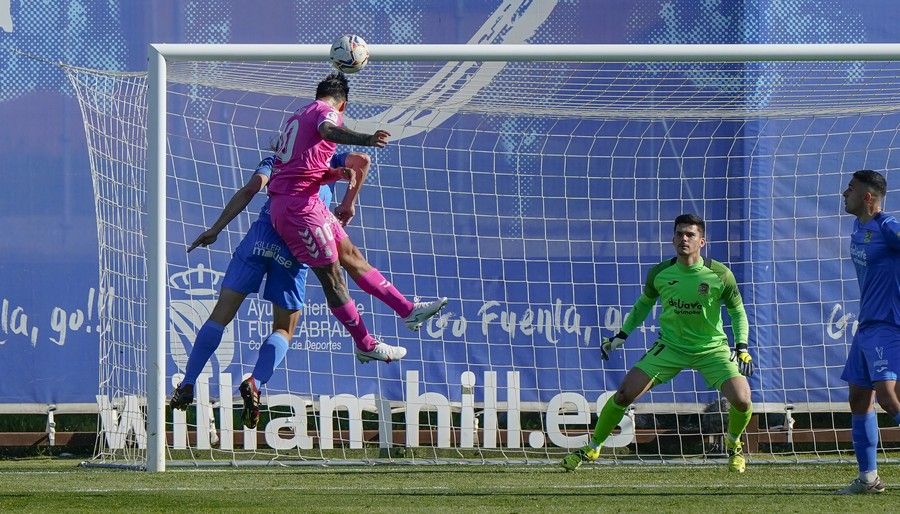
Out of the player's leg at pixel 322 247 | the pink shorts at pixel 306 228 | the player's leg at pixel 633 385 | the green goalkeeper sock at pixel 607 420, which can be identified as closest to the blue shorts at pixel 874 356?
the player's leg at pixel 633 385

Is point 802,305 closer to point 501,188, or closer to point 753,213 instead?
point 753,213

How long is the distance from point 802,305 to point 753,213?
35.4 inches

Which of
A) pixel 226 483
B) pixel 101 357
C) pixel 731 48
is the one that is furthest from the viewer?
pixel 101 357

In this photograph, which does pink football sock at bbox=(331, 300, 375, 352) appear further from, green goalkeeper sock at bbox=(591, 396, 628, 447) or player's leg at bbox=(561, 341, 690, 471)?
green goalkeeper sock at bbox=(591, 396, 628, 447)

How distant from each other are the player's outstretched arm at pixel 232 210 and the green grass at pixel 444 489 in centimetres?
153

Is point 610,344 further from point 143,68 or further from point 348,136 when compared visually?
point 143,68

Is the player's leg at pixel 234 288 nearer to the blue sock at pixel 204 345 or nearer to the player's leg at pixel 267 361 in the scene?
the blue sock at pixel 204 345

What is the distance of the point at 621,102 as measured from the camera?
11102 millimetres

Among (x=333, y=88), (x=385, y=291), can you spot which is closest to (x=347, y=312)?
(x=385, y=291)

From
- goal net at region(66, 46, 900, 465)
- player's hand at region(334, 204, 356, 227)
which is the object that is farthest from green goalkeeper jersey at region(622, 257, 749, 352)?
player's hand at region(334, 204, 356, 227)

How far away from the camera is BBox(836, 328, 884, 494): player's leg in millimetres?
7238

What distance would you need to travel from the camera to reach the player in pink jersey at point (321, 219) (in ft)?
25.2

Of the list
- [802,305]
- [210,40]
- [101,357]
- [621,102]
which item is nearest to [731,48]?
[621,102]

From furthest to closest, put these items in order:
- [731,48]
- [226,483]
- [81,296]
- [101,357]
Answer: [81,296]
[101,357]
[731,48]
[226,483]
